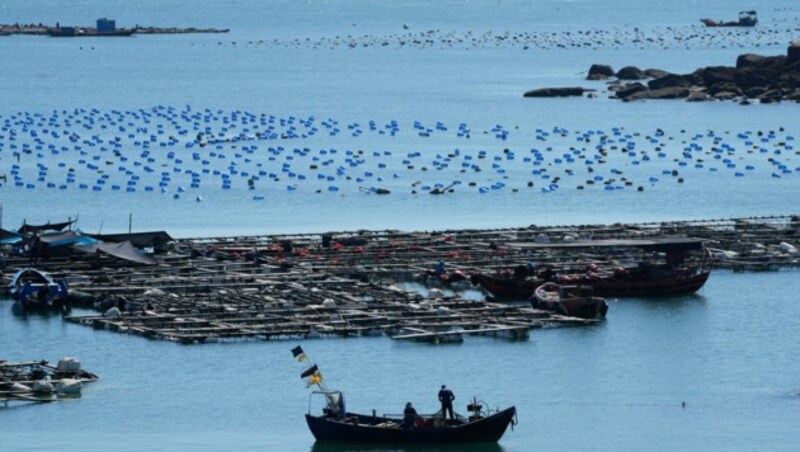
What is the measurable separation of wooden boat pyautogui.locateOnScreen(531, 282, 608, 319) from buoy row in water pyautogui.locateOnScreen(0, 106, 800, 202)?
124 ft

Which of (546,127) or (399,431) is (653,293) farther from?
(546,127)

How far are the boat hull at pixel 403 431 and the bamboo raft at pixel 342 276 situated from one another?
13210 mm

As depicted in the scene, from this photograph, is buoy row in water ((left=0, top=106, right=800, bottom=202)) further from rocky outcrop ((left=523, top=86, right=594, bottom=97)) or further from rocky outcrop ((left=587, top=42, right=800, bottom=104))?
rocky outcrop ((left=523, top=86, right=594, bottom=97))

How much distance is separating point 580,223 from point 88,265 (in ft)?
89.3

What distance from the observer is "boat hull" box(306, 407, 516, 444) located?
54.9m

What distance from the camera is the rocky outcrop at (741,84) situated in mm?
173625

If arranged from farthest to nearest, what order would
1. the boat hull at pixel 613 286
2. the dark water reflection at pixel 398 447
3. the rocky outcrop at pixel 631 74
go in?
the rocky outcrop at pixel 631 74 → the boat hull at pixel 613 286 → the dark water reflection at pixel 398 447

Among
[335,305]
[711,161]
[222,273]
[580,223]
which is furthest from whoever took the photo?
[711,161]

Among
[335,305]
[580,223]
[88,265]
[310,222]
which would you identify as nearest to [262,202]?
[310,222]

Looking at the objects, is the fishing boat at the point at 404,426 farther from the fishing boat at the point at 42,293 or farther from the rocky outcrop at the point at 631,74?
the rocky outcrop at the point at 631,74

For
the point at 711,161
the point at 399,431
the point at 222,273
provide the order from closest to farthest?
the point at 399,431 → the point at 222,273 → the point at 711,161

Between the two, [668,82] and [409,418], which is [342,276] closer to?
[409,418]

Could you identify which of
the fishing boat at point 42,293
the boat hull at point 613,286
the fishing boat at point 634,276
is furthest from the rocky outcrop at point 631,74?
the fishing boat at point 42,293

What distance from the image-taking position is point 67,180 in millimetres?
117625
